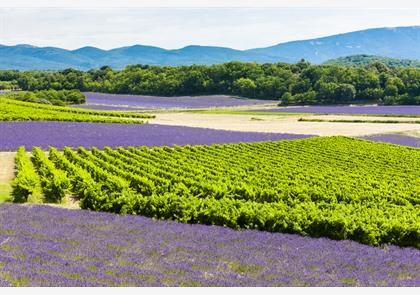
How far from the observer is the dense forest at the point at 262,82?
9450cm

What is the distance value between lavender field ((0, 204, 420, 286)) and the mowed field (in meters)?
0.03

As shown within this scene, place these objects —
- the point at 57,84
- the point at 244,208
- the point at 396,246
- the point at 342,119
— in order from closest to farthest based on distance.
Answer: the point at 396,246 → the point at 244,208 → the point at 342,119 → the point at 57,84

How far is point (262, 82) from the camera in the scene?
357 ft

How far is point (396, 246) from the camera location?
1476cm

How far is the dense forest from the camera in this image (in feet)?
310

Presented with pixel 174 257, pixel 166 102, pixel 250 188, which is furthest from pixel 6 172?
pixel 166 102

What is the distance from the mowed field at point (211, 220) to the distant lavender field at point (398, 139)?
11.1 meters

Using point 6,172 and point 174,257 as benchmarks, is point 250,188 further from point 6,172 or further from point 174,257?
point 6,172

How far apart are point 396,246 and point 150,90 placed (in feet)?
331

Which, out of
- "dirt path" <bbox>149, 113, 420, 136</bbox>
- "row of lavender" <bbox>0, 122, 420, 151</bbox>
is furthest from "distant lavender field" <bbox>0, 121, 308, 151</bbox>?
"dirt path" <bbox>149, 113, 420, 136</bbox>

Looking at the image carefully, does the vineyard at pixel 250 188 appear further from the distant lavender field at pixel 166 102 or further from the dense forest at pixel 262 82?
the dense forest at pixel 262 82

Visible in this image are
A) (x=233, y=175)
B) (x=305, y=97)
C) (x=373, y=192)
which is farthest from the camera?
(x=305, y=97)

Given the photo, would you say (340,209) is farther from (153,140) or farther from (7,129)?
(7,129)

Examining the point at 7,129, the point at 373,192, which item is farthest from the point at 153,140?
the point at 373,192
